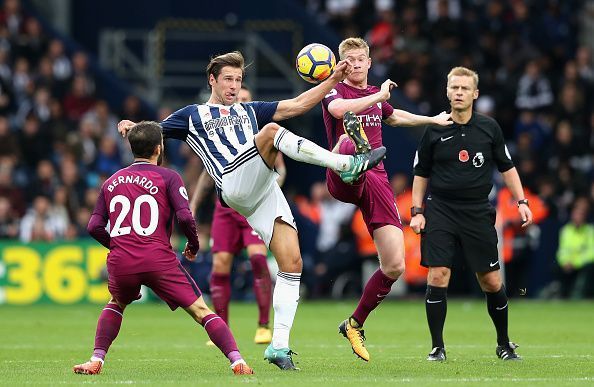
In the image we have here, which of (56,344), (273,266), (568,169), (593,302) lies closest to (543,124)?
(568,169)

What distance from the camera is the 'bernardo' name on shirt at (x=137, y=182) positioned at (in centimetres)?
953

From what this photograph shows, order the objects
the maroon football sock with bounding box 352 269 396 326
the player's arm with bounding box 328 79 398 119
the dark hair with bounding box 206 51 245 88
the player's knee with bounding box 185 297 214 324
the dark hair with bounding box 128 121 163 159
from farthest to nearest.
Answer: the maroon football sock with bounding box 352 269 396 326 < the dark hair with bounding box 206 51 245 88 < the player's arm with bounding box 328 79 398 119 < the dark hair with bounding box 128 121 163 159 < the player's knee with bounding box 185 297 214 324

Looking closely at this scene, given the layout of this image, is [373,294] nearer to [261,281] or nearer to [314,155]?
[314,155]

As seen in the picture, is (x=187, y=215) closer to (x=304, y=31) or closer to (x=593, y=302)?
(x=593, y=302)

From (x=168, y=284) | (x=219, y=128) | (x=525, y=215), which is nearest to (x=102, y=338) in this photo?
(x=168, y=284)

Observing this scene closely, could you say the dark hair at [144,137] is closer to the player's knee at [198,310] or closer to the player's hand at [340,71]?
the player's knee at [198,310]

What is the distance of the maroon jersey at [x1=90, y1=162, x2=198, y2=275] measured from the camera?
9500 millimetres

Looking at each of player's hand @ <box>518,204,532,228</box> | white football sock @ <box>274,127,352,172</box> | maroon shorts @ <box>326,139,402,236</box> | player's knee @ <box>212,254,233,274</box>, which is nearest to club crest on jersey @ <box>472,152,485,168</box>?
player's hand @ <box>518,204,532,228</box>

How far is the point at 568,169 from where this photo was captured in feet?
75.9

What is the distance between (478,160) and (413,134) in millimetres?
13433

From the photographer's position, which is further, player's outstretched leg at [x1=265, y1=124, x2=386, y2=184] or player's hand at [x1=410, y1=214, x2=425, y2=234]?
player's hand at [x1=410, y1=214, x2=425, y2=234]

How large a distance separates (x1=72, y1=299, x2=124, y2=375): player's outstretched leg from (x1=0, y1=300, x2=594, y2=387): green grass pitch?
142 millimetres

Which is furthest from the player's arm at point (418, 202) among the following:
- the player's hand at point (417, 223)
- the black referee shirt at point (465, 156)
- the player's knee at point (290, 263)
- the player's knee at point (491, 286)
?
the player's knee at point (290, 263)

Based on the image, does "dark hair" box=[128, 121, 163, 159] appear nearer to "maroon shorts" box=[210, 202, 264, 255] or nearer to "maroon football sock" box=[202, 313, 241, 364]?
"maroon football sock" box=[202, 313, 241, 364]
